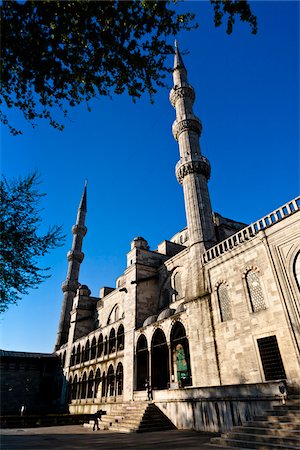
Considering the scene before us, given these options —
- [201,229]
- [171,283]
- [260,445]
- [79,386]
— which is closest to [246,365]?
Result: [260,445]

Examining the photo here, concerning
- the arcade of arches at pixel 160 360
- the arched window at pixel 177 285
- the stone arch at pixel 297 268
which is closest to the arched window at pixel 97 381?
the arcade of arches at pixel 160 360

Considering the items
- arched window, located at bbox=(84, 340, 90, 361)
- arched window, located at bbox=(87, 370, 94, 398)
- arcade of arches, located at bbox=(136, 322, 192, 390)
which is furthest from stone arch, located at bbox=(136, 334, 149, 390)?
arched window, located at bbox=(84, 340, 90, 361)

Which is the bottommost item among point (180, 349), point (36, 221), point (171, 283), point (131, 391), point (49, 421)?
point (49, 421)

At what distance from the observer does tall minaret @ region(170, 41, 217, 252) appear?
19.1 metres

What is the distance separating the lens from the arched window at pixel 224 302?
14.4 meters

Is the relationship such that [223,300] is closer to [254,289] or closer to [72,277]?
[254,289]

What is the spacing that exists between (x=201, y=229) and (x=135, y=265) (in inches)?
291

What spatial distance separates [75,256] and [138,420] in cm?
3382

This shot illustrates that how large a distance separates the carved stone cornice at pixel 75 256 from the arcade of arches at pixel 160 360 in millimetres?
27295

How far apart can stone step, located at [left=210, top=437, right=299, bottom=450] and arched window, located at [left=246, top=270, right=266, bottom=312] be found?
6.05m

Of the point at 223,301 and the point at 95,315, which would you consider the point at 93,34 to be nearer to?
the point at 223,301

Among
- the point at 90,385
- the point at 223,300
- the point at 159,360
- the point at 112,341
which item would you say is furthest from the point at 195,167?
the point at 90,385

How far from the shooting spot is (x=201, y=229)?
18969 millimetres

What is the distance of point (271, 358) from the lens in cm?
1170
